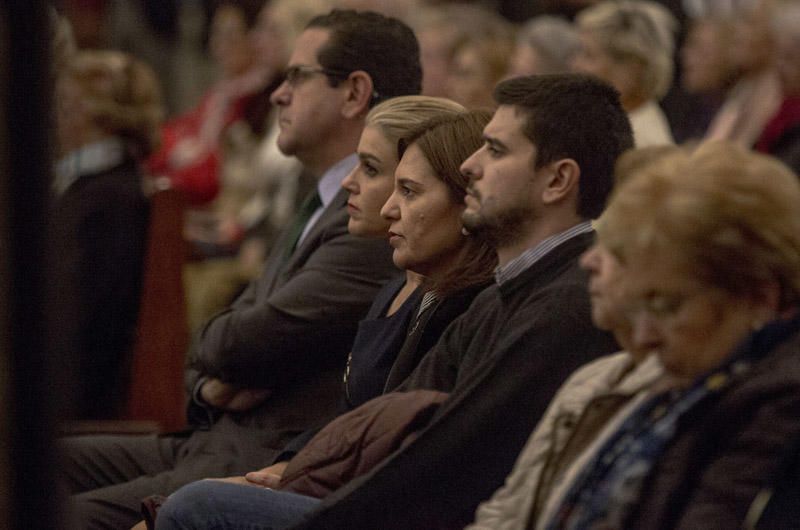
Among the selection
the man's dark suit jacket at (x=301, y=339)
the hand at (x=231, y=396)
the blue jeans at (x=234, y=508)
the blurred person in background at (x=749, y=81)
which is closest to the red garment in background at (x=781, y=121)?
the blurred person in background at (x=749, y=81)

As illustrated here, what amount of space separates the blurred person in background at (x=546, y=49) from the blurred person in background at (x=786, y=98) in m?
0.91

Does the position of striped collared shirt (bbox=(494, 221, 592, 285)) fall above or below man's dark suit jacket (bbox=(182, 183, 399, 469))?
above

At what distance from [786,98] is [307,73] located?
2.52 meters

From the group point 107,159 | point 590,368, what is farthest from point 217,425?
point 107,159

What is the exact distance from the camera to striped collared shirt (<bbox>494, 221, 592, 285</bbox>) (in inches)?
111

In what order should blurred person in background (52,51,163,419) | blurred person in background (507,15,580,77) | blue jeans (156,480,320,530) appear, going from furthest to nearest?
1. blurred person in background (507,15,580,77)
2. blurred person in background (52,51,163,419)
3. blue jeans (156,480,320,530)

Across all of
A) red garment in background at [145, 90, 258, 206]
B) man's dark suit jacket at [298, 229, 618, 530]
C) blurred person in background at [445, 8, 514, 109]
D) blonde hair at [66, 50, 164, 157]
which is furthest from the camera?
red garment in background at [145, 90, 258, 206]

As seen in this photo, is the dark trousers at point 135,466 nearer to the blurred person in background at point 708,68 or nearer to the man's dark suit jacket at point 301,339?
the man's dark suit jacket at point 301,339

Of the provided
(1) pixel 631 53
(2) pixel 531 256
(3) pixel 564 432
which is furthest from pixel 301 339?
(1) pixel 631 53

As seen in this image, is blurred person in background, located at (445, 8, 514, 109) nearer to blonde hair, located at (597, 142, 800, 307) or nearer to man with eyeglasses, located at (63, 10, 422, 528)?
man with eyeglasses, located at (63, 10, 422, 528)

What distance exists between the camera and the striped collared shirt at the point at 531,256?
9.25 feet

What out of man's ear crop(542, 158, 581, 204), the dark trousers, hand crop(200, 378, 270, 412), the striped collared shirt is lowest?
the dark trousers

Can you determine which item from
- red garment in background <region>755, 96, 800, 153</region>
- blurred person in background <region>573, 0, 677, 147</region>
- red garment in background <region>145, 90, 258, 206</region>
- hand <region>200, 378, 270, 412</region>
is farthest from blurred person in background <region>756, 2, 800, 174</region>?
red garment in background <region>145, 90, 258, 206</region>

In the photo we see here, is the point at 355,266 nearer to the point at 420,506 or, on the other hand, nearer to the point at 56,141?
the point at 420,506
